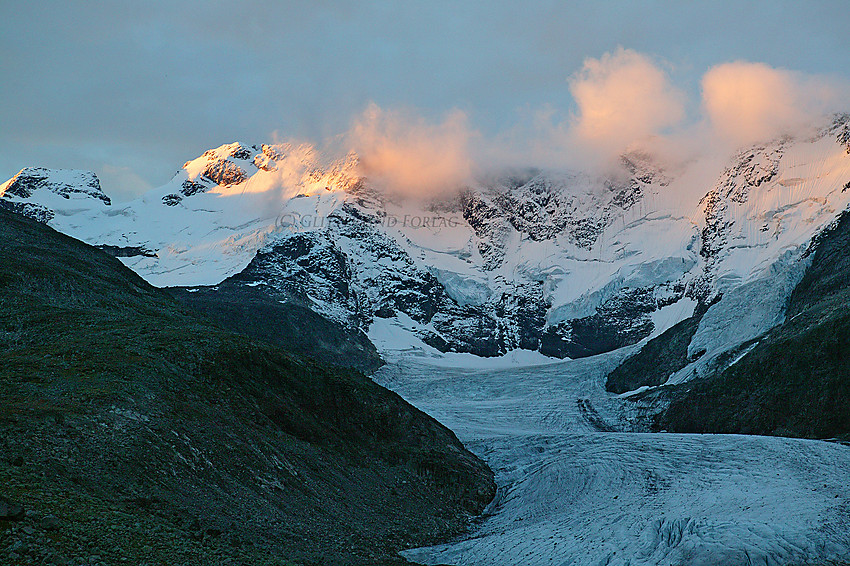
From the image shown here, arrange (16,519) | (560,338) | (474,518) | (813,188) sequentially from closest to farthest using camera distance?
(16,519)
(474,518)
(813,188)
(560,338)

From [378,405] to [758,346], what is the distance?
49.6 m

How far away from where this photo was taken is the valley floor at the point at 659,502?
90.0ft

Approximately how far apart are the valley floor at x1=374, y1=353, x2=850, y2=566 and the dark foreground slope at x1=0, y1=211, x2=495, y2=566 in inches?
145

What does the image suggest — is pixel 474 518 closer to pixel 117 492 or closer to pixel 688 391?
pixel 117 492

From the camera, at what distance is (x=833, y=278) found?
92.1m

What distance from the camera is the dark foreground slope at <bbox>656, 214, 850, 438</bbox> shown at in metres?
60.9

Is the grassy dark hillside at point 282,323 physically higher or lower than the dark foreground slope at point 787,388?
higher

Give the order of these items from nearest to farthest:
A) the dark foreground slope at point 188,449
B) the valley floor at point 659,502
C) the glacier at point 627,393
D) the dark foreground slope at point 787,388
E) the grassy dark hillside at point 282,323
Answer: the dark foreground slope at point 188,449 → the valley floor at point 659,502 → the glacier at point 627,393 → the dark foreground slope at point 787,388 → the grassy dark hillside at point 282,323

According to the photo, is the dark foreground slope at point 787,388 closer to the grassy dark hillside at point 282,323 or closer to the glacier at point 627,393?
the glacier at point 627,393

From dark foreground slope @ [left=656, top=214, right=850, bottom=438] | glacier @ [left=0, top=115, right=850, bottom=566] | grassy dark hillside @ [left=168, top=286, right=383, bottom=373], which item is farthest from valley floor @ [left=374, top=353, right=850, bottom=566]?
grassy dark hillside @ [left=168, top=286, right=383, bottom=373]

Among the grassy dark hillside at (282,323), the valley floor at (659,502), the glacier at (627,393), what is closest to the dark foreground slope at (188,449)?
the valley floor at (659,502)

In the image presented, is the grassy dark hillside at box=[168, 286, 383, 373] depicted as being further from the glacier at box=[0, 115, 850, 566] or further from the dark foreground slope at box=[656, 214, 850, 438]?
the dark foreground slope at box=[656, 214, 850, 438]

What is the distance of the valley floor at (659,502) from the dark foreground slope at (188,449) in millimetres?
3677

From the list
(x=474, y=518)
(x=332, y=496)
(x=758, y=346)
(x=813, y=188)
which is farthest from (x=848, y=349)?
(x=813, y=188)
